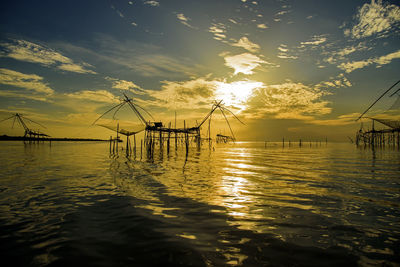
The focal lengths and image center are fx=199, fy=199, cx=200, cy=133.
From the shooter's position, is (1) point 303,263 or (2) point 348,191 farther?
(2) point 348,191

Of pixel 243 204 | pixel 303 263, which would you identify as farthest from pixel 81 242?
pixel 243 204

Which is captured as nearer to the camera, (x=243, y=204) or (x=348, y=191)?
(x=243, y=204)

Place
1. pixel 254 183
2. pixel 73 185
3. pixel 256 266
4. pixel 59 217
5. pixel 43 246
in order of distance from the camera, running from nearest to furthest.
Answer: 1. pixel 256 266
2. pixel 43 246
3. pixel 59 217
4. pixel 73 185
5. pixel 254 183

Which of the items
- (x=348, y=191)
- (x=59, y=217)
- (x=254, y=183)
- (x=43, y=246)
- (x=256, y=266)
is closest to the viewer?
(x=256, y=266)

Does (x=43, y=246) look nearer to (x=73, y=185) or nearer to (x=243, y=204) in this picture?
(x=243, y=204)

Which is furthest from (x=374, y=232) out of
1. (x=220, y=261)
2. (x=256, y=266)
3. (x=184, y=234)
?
(x=184, y=234)

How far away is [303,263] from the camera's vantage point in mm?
2707

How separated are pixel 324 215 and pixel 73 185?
8199 mm

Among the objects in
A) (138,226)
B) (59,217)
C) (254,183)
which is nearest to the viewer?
(138,226)

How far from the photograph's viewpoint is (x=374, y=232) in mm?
3670

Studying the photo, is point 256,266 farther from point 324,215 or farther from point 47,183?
point 47,183

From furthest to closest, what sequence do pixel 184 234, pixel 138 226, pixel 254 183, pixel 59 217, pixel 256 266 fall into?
pixel 254 183
pixel 59 217
pixel 138 226
pixel 184 234
pixel 256 266

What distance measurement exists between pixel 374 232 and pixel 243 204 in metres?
2.67

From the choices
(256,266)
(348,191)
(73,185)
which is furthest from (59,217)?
(348,191)
